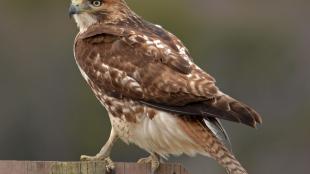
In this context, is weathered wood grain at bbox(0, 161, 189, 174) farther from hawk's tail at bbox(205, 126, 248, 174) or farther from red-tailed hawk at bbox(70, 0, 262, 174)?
hawk's tail at bbox(205, 126, 248, 174)

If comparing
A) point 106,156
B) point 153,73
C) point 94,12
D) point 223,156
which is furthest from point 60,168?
point 94,12

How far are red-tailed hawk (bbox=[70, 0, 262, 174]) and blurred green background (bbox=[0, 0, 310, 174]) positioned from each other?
1928cm

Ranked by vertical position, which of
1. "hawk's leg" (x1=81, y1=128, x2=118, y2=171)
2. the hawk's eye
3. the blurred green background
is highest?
the hawk's eye

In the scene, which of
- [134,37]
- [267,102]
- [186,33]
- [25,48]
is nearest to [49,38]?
[25,48]

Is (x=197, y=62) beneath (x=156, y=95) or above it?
beneath

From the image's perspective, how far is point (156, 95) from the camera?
533 inches

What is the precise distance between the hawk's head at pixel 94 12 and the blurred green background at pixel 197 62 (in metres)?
18.3

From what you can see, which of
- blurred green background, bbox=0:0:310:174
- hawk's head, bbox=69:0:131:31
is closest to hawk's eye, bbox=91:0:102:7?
hawk's head, bbox=69:0:131:31

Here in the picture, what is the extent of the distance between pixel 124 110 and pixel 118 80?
28 centimetres

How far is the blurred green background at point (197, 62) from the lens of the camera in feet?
122

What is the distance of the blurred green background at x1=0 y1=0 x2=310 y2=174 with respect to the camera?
122ft

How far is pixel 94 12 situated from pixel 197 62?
22.5 meters

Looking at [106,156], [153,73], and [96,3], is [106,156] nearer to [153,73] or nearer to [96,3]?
[153,73]

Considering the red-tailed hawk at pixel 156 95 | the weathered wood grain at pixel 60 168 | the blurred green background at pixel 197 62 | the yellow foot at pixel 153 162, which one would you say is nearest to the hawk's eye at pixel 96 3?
the red-tailed hawk at pixel 156 95
